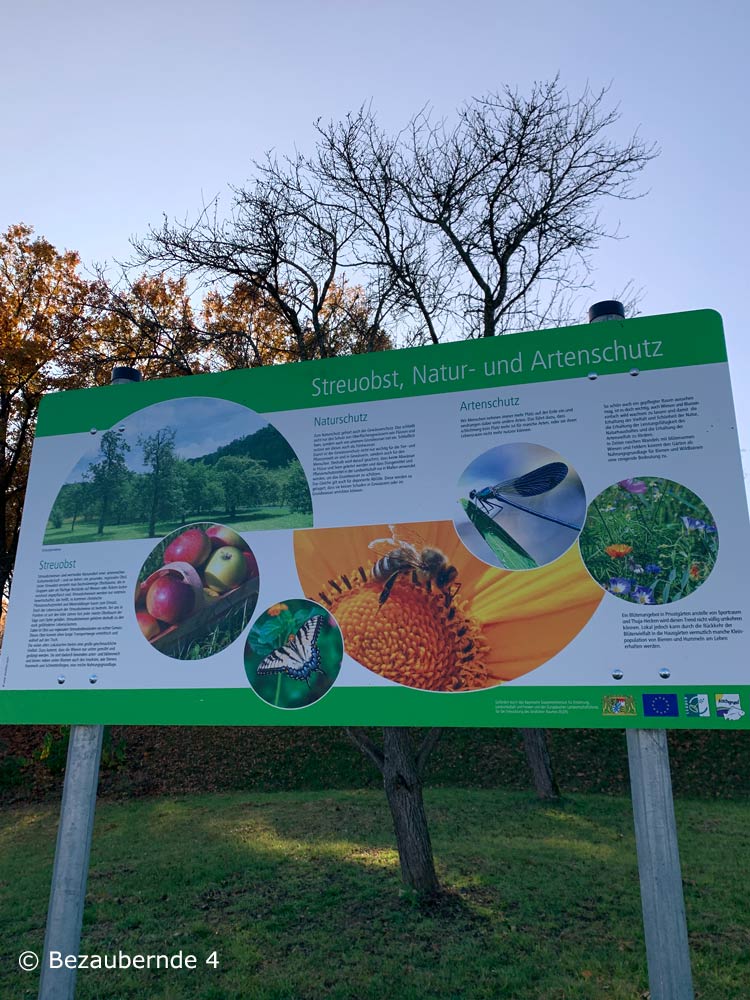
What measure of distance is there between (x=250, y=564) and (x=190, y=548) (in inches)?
15.0

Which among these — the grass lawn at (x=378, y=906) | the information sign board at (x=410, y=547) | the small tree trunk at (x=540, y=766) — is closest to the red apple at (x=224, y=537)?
the information sign board at (x=410, y=547)

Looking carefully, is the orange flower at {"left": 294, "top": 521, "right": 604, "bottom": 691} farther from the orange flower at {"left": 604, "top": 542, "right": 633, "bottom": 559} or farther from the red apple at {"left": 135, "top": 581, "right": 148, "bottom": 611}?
the red apple at {"left": 135, "top": 581, "right": 148, "bottom": 611}

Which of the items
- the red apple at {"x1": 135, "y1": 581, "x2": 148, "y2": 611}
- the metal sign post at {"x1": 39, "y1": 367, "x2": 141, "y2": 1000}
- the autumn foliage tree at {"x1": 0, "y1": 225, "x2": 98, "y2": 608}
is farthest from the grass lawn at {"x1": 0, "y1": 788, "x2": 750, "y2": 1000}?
the autumn foliage tree at {"x1": 0, "y1": 225, "x2": 98, "y2": 608}

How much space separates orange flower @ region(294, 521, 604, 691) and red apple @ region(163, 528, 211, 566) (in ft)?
1.80

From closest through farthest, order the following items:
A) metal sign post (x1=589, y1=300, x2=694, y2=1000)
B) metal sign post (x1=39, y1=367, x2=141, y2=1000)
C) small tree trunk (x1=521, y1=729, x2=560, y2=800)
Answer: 1. metal sign post (x1=589, y1=300, x2=694, y2=1000)
2. metal sign post (x1=39, y1=367, x2=141, y2=1000)
3. small tree trunk (x1=521, y1=729, x2=560, y2=800)

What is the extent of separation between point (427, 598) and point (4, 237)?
15.9m

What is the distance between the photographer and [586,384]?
10.6ft

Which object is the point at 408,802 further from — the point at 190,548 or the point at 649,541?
the point at 649,541

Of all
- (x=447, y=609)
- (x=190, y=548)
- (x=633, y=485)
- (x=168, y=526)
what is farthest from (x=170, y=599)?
(x=633, y=485)

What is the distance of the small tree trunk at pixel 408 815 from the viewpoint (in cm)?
550

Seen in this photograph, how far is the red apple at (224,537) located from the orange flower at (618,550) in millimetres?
1776

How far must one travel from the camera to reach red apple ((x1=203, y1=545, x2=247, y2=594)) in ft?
11.4

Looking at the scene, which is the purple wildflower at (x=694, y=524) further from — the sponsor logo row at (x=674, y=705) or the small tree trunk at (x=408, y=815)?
the small tree trunk at (x=408, y=815)

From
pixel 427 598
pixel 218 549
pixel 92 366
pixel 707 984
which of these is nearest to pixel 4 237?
pixel 92 366
